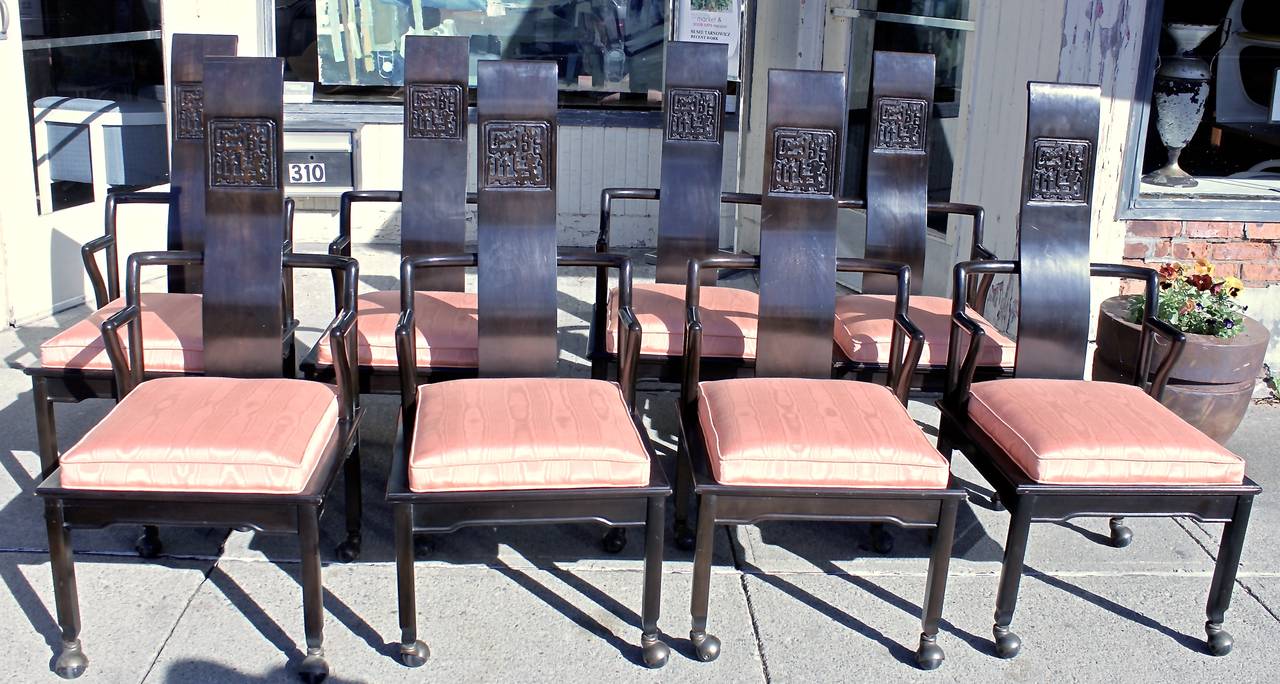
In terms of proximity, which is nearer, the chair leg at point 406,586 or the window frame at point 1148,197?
the chair leg at point 406,586

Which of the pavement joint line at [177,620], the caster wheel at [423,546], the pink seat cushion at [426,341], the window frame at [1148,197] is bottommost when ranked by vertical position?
the pavement joint line at [177,620]

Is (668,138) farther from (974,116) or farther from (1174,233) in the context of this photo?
(1174,233)

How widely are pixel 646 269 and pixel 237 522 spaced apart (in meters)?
3.76

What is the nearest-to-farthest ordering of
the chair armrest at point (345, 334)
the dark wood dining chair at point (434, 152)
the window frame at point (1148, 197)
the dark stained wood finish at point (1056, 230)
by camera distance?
the chair armrest at point (345, 334) → the dark stained wood finish at point (1056, 230) → the dark wood dining chair at point (434, 152) → the window frame at point (1148, 197)

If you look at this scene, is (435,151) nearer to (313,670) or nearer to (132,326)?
(132,326)

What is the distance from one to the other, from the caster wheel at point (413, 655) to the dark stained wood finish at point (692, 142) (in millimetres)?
1857

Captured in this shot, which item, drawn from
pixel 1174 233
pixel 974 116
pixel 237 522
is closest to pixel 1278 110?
pixel 1174 233

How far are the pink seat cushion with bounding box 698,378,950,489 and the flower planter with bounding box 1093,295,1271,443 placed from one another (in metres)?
1.42

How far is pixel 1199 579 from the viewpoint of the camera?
3262mm

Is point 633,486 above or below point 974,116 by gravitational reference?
below

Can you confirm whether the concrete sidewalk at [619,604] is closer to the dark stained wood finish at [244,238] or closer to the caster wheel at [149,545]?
the caster wheel at [149,545]

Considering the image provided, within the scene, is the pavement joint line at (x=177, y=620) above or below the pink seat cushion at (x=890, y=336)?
below

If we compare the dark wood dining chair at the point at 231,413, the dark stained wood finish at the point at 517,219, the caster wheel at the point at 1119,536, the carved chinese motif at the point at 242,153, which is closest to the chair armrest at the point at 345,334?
the dark wood dining chair at the point at 231,413

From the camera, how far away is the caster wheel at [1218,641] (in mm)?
2873
